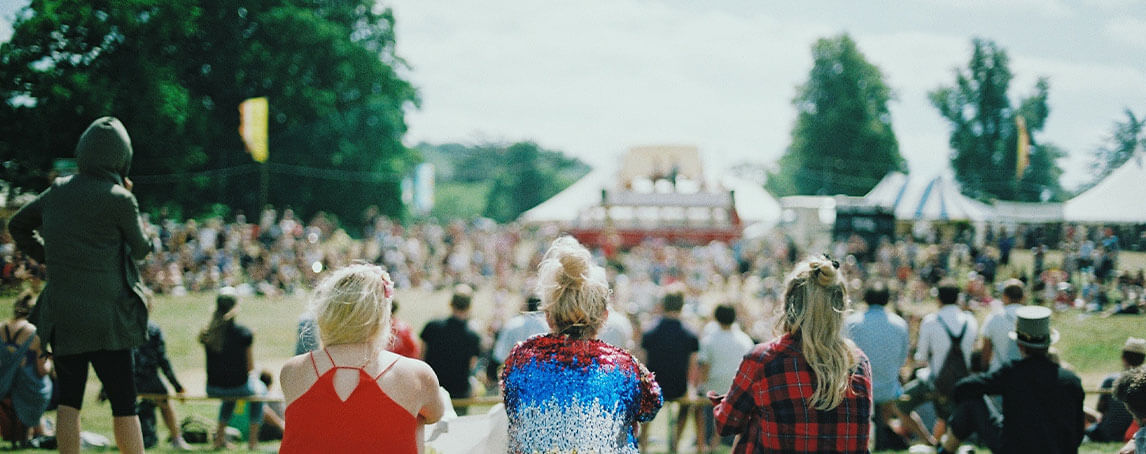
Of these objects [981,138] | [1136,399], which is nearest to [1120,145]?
[1136,399]

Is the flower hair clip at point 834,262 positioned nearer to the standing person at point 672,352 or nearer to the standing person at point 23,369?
the standing person at point 672,352

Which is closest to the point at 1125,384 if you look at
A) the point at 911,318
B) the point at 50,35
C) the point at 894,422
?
the point at 894,422

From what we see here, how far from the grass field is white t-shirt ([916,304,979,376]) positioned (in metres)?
1.08

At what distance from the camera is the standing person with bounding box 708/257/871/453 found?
2641 mm

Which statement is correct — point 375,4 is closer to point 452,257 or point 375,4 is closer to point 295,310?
point 295,310

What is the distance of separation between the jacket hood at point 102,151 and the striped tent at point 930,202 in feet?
73.8

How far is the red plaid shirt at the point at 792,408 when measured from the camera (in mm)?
2648

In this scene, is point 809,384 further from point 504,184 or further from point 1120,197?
point 504,184

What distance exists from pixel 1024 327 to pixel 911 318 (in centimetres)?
717

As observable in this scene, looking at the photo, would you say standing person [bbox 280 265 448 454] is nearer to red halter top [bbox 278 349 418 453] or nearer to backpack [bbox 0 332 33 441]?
red halter top [bbox 278 349 418 453]

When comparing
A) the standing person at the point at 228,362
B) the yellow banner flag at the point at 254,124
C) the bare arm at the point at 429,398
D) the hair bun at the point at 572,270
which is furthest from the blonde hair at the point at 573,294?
the yellow banner flag at the point at 254,124

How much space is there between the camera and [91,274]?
297 centimetres

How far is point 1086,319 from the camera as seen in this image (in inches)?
336

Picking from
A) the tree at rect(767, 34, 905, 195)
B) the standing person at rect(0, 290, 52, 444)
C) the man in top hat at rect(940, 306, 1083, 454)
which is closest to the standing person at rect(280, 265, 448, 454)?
the man in top hat at rect(940, 306, 1083, 454)
